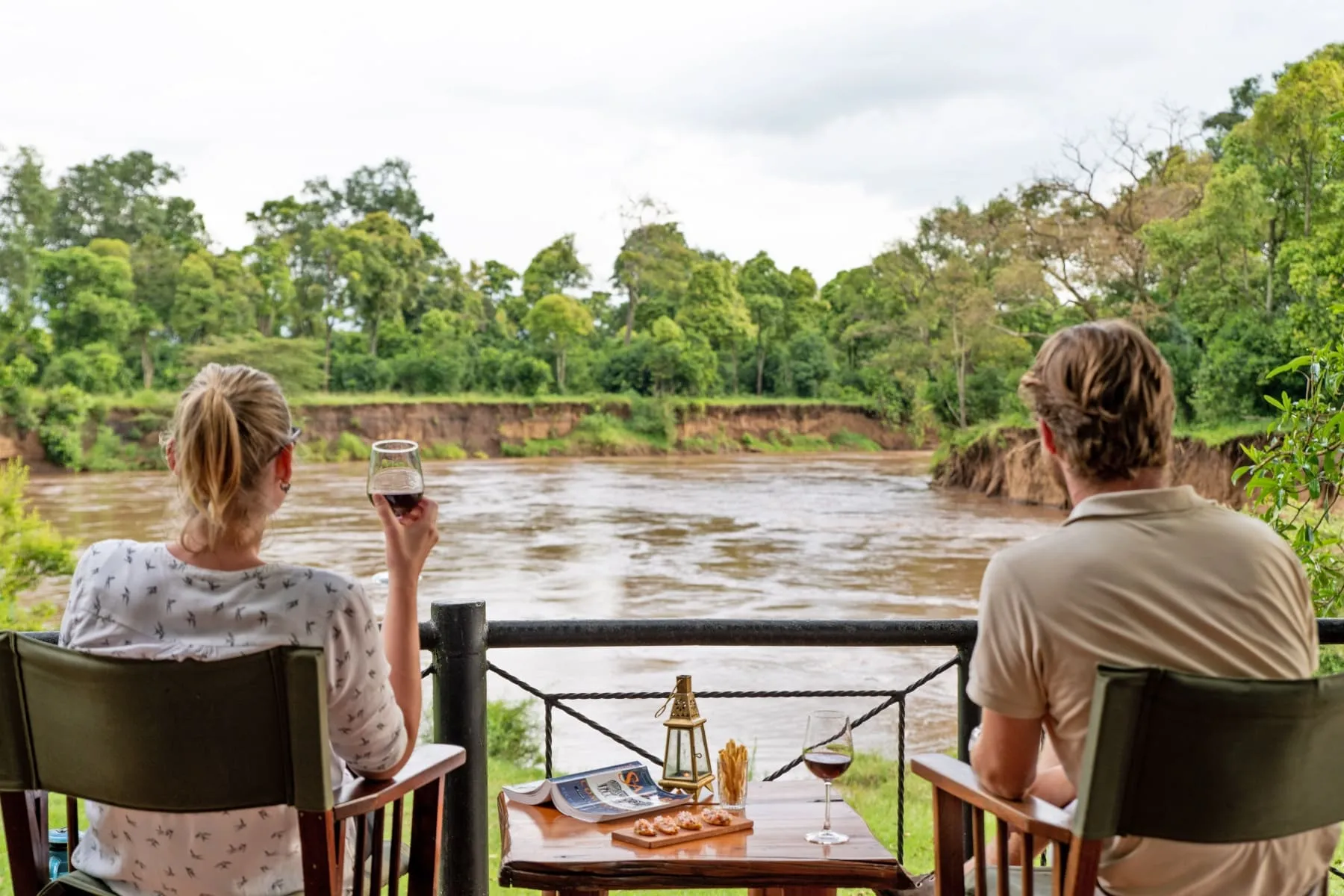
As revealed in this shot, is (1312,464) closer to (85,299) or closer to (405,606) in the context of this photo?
(405,606)

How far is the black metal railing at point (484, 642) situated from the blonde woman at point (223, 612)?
79 centimetres

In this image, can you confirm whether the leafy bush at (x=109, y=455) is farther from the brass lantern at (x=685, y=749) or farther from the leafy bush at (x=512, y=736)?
the brass lantern at (x=685, y=749)

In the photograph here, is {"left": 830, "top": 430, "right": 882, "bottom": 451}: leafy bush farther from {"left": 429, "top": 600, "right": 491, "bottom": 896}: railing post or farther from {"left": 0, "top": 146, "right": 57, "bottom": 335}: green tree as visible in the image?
{"left": 429, "top": 600, "right": 491, "bottom": 896}: railing post

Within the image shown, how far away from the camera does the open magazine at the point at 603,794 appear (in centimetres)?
207

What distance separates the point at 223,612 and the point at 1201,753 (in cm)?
121

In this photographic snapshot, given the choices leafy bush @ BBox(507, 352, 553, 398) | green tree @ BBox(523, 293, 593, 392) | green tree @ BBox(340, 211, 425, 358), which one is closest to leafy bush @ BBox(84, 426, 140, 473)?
green tree @ BBox(340, 211, 425, 358)

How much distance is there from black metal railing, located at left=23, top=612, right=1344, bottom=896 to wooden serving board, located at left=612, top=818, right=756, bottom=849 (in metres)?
0.42

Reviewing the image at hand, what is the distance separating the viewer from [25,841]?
1.68 metres

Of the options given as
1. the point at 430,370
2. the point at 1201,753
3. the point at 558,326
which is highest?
the point at 558,326

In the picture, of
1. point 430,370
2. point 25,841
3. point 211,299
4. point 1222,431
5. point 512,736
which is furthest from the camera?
point 430,370

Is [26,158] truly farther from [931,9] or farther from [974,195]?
[974,195]

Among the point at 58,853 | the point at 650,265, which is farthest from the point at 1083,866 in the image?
the point at 650,265

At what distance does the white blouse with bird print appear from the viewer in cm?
157

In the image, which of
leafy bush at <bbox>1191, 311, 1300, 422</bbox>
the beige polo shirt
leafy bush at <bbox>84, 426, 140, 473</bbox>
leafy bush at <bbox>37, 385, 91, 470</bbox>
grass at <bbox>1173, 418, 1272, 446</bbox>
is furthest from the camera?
leafy bush at <bbox>84, 426, 140, 473</bbox>
